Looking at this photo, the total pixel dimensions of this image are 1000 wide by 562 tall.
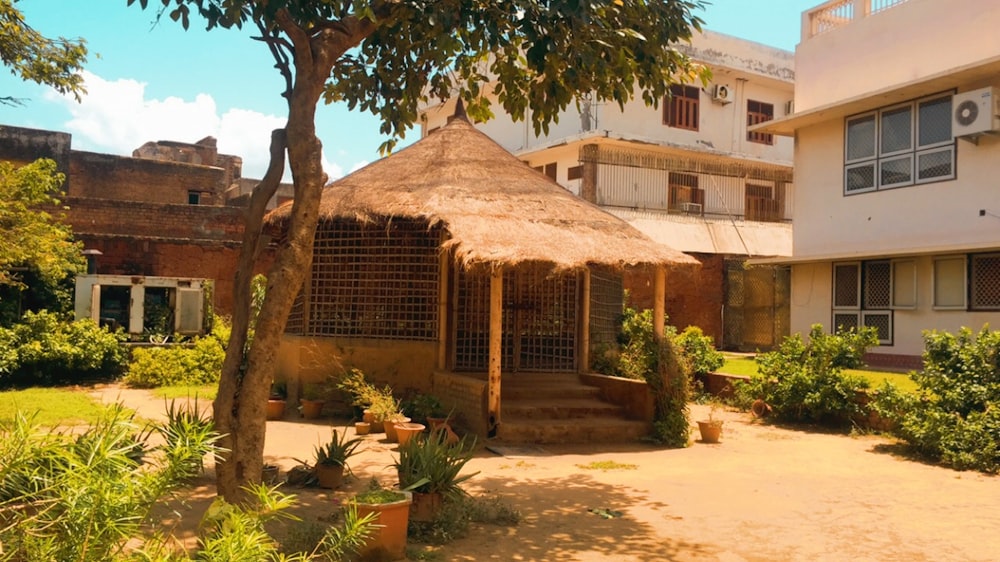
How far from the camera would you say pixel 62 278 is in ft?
48.7

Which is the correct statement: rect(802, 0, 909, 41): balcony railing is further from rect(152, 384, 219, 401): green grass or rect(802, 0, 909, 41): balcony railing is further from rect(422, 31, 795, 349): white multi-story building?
rect(152, 384, 219, 401): green grass

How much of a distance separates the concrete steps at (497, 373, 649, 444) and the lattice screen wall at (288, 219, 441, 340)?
1.64 metres

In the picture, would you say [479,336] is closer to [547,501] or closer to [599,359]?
[599,359]

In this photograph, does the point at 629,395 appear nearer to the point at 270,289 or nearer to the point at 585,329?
the point at 585,329

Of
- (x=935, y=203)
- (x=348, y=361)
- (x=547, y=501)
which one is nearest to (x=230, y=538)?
(x=547, y=501)

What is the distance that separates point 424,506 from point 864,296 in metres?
12.6

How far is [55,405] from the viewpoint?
11156 mm

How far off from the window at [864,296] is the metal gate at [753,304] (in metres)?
5.08

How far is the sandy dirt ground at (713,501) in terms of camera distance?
18.3 ft

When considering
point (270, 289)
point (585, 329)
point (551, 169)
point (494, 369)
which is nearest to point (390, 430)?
point (494, 369)

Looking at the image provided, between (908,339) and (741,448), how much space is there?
673cm

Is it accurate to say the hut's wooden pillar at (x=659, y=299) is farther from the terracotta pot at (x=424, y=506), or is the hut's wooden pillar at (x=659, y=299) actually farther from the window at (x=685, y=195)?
the window at (x=685, y=195)

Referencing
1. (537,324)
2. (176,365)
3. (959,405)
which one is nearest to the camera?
(959,405)

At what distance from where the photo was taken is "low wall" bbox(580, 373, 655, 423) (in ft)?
34.2
